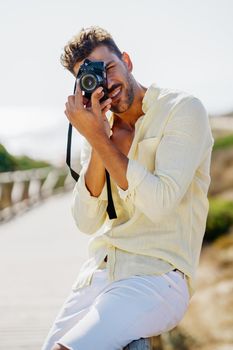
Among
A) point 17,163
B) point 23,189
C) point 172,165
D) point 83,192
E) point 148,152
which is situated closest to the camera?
point 172,165

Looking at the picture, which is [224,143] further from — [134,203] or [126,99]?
[134,203]

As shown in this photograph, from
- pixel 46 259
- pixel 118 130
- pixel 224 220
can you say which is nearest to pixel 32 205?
pixel 224 220

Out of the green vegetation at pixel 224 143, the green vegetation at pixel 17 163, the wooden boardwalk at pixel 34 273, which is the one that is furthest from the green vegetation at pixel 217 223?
the green vegetation at pixel 224 143

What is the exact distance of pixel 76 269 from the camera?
627 cm

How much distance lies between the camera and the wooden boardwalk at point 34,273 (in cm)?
427

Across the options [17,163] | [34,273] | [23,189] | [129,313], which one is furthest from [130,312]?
[17,163]

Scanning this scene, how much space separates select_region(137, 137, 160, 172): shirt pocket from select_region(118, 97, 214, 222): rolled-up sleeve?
0.04 metres

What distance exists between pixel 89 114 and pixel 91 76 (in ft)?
0.32

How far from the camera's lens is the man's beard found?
2.05m

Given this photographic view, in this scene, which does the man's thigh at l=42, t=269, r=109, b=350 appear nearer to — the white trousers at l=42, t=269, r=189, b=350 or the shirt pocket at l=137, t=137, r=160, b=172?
the white trousers at l=42, t=269, r=189, b=350

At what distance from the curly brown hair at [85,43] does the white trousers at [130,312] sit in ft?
1.98

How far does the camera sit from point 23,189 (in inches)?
533

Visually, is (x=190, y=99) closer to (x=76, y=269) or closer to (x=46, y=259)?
(x=76, y=269)

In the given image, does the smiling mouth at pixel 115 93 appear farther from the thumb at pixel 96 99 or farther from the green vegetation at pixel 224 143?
the green vegetation at pixel 224 143
